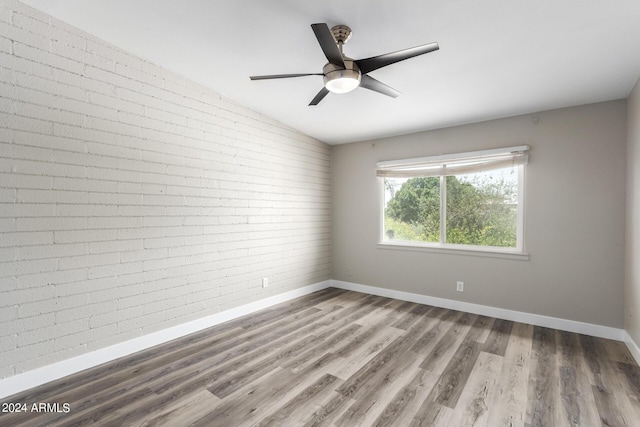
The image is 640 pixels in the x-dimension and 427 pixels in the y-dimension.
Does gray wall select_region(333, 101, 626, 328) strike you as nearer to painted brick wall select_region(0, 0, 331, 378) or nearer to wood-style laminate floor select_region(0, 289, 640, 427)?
wood-style laminate floor select_region(0, 289, 640, 427)

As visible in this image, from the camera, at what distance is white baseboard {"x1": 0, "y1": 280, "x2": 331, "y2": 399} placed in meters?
2.11

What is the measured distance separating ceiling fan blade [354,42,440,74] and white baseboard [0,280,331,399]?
120 inches

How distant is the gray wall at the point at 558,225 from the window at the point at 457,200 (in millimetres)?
147

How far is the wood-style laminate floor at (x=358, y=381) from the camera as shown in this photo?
6.20ft

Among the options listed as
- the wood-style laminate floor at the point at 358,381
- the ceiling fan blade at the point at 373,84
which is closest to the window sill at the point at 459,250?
the wood-style laminate floor at the point at 358,381

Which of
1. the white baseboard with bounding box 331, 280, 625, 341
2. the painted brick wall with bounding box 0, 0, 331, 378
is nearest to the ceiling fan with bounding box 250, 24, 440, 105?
the painted brick wall with bounding box 0, 0, 331, 378

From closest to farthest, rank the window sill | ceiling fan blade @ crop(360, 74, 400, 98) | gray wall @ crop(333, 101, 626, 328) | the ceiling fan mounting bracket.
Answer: the ceiling fan mounting bracket → ceiling fan blade @ crop(360, 74, 400, 98) → gray wall @ crop(333, 101, 626, 328) → the window sill

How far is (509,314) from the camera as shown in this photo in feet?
11.8

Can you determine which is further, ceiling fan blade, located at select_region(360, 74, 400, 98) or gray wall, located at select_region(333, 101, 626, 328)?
gray wall, located at select_region(333, 101, 626, 328)

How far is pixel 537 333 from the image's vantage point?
3215mm

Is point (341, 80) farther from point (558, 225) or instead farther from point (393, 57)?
point (558, 225)

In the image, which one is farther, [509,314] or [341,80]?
[509,314]

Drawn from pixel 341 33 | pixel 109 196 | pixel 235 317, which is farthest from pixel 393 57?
pixel 235 317

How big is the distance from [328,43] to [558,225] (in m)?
3.30
